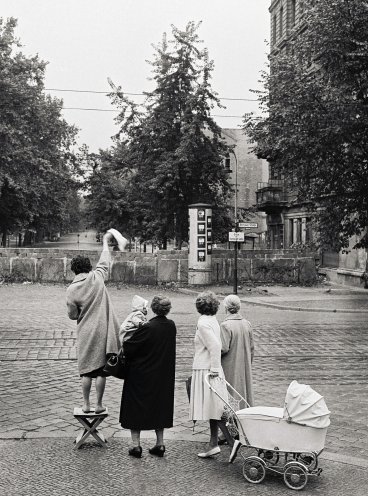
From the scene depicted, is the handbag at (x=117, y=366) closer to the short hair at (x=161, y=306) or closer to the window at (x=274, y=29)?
the short hair at (x=161, y=306)

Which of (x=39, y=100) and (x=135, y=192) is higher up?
(x=39, y=100)

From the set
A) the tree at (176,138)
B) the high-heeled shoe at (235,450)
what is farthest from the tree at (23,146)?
the high-heeled shoe at (235,450)

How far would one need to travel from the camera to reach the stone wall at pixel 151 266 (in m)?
25.6

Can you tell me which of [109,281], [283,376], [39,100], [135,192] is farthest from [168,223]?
[283,376]

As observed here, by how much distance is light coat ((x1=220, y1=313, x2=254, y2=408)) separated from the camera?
6176 mm

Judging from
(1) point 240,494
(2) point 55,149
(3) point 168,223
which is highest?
(2) point 55,149

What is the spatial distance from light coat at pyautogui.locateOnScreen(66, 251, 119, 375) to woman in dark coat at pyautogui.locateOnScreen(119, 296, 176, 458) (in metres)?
0.37

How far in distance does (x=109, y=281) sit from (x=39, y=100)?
65.6ft

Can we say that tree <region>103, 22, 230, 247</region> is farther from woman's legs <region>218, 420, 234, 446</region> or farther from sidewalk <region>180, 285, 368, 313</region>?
woman's legs <region>218, 420, 234, 446</region>

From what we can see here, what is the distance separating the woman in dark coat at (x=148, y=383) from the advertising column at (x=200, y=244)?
18679 millimetres

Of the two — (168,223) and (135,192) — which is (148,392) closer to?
(168,223)

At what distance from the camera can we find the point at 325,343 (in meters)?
12.6

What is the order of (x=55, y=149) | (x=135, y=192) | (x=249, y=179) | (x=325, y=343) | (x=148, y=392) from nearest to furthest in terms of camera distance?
(x=148, y=392) → (x=325, y=343) → (x=135, y=192) → (x=55, y=149) → (x=249, y=179)

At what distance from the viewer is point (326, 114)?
18938 mm
